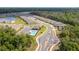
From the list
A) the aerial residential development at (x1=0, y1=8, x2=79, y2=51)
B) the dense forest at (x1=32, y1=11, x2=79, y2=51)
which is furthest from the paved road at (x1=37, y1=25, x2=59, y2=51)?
the dense forest at (x1=32, y1=11, x2=79, y2=51)

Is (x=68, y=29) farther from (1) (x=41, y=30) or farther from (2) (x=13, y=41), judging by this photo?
(2) (x=13, y=41)

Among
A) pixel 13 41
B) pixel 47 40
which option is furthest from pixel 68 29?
pixel 13 41

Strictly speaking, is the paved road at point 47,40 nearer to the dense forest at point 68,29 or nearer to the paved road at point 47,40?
the paved road at point 47,40

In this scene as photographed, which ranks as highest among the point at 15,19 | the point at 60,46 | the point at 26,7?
the point at 26,7

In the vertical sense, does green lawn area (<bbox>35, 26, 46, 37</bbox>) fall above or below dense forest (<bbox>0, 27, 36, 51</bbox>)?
above

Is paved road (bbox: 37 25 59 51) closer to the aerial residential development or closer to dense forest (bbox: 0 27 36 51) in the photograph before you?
the aerial residential development

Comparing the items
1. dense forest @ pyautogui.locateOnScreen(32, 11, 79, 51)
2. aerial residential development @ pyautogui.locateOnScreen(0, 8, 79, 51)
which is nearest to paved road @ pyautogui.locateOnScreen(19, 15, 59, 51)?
aerial residential development @ pyautogui.locateOnScreen(0, 8, 79, 51)
